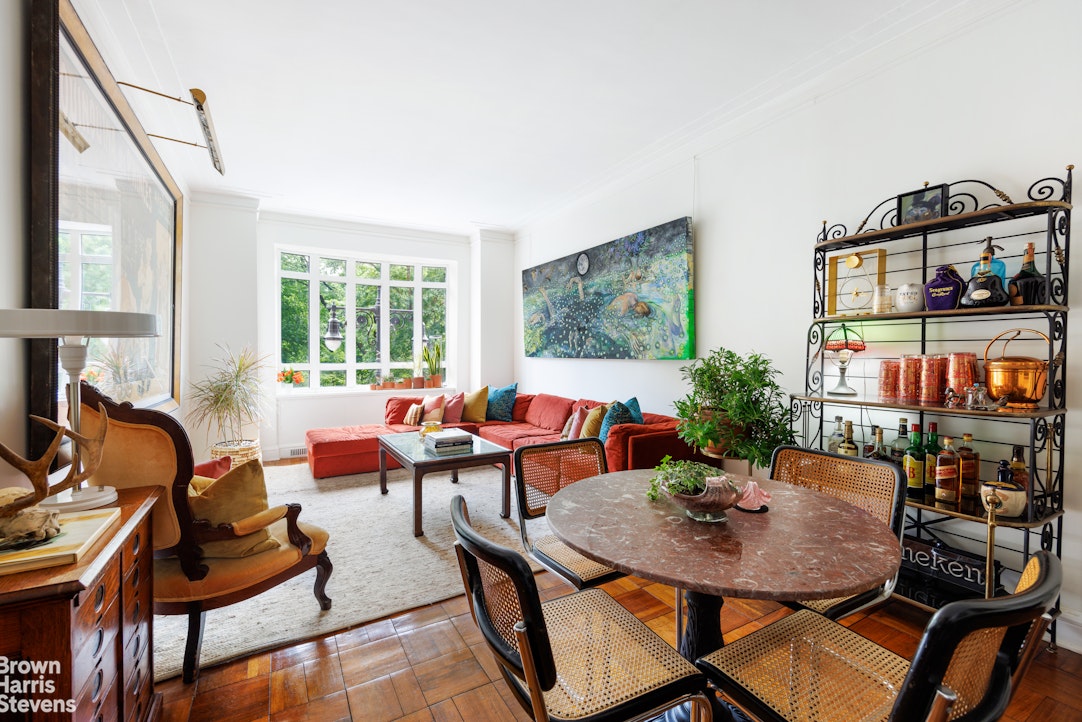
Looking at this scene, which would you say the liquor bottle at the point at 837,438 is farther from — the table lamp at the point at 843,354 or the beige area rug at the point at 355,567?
the beige area rug at the point at 355,567

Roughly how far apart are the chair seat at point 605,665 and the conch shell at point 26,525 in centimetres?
111

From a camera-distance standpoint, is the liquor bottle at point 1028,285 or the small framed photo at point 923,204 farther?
the small framed photo at point 923,204

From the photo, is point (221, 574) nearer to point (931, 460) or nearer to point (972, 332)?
point (931, 460)

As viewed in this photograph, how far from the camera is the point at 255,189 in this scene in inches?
192

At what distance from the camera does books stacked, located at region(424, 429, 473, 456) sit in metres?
3.57

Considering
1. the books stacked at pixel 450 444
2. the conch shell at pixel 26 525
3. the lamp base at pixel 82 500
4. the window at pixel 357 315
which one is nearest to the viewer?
the conch shell at pixel 26 525

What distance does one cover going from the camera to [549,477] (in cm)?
212

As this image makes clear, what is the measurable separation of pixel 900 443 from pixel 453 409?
411 centimetres

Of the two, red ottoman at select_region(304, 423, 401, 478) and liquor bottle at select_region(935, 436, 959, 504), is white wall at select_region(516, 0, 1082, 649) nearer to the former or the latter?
liquor bottle at select_region(935, 436, 959, 504)

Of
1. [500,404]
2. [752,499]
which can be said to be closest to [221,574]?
[752,499]

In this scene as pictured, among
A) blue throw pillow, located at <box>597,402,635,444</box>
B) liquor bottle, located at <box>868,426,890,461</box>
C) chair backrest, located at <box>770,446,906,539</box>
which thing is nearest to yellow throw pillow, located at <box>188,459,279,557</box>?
chair backrest, located at <box>770,446,906,539</box>

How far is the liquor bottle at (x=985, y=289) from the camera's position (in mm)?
1993

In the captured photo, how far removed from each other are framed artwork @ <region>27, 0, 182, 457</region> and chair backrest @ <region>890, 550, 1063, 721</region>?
246 centimetres

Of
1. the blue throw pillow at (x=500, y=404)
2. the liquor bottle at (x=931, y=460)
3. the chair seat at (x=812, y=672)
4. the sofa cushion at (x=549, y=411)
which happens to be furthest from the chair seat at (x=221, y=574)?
the blue throw pillow at (x=500, y=404)
